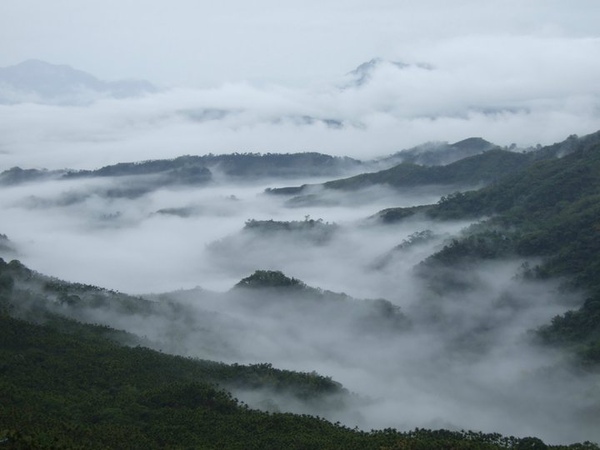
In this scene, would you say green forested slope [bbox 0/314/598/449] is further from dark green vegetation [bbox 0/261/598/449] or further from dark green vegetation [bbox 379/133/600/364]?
dark green vegetation [bbox 379/133/600/364]

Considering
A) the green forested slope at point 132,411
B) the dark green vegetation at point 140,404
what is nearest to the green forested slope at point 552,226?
the dark green vegetation at point 140,404

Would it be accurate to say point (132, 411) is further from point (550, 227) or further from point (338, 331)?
point (550, 227)

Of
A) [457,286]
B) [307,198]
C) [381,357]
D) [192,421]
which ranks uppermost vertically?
[307,198]

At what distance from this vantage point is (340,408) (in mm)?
55000

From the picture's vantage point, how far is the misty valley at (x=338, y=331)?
42.5m

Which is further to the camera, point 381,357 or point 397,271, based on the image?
point 397,271

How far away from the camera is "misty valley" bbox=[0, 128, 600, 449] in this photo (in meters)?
42.5

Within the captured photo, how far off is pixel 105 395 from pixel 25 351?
8.20 meters

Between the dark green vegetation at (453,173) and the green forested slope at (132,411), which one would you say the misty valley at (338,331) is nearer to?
the green forested slope at (132,411)

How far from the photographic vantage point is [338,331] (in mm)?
85125

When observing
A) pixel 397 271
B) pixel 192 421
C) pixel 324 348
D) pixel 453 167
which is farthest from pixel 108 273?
pixel 192 421

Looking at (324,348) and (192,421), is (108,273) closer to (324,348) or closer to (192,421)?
(324,348)

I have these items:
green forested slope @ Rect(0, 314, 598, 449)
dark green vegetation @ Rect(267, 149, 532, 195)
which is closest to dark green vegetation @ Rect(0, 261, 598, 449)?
green forested slope @ Rect(0, 314, 598, 449)

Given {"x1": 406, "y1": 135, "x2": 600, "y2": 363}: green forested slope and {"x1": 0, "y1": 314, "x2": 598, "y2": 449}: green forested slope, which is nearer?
{"x1": 0, "y1": 314, "x2": 598, "y2": 449}: green forested slope
